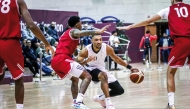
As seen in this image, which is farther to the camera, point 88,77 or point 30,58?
point 30,58

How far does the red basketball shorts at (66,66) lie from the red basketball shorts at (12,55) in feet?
6.72

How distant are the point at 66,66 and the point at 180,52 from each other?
2249mm

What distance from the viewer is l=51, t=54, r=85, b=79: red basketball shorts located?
886 cm

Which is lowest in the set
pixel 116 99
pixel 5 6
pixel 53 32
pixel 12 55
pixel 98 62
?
pixel 116 99

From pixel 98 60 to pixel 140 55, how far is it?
25810 millimetres

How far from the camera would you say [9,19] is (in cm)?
693

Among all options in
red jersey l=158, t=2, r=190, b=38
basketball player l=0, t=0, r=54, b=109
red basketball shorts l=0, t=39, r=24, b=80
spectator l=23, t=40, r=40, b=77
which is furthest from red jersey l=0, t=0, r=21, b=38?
spectator l=23, t=40, r=40, b=77

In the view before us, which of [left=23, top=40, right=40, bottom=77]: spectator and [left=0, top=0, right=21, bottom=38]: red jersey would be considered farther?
Result: [left=23, top=40, right=40, bottom=77]: spectator

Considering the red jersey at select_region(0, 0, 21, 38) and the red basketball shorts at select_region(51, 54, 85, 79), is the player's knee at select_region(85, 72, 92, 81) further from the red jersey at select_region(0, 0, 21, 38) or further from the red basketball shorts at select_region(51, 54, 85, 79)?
the red jersey at select_region(0, 0, 21, 38)

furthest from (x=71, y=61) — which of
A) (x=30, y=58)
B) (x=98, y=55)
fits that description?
(x=30, y=58)

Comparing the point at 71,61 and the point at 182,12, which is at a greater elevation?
the point at 182,12

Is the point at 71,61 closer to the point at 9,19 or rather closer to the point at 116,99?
the point at 9,19

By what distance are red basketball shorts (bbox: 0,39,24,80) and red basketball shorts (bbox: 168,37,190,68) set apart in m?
3.13

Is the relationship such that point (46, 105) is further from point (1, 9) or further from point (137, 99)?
point (1, 9)
